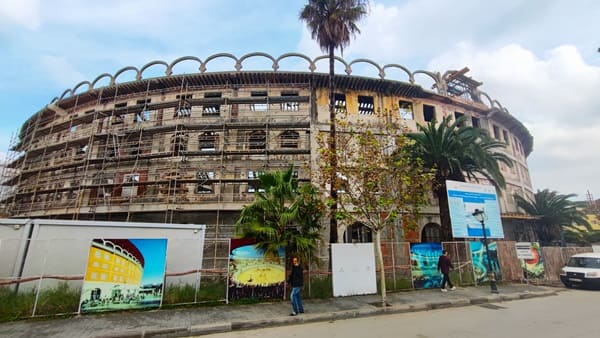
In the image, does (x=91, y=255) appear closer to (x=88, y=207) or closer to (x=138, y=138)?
(x=88, y=207)

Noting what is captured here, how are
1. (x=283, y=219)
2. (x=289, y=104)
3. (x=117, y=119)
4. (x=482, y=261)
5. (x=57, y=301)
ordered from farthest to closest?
(x=117, y=119) → (x=289, y=104) → (x=482, y=261) → (x=283, y=219) → (x=57, y=301)

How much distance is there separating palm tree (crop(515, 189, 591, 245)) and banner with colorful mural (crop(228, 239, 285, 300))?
23.0 m

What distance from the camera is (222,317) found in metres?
7.59

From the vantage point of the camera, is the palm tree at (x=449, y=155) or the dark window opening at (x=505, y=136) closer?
the palm tree at (x=449, y=155)

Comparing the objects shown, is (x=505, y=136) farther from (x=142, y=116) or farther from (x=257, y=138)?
(x=142, y=116)

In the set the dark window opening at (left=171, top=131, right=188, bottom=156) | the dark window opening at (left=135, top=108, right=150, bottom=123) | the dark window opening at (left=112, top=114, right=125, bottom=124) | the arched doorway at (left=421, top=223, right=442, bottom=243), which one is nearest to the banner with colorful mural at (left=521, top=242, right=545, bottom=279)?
the arched doorway at (left=421, top=223, right=442, bottom=243)

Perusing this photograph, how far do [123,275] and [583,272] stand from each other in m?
17.9

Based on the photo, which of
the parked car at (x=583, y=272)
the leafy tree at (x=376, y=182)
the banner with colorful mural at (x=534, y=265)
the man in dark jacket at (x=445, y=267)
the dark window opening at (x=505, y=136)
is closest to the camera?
the leafy tree at (x=376, y=182)

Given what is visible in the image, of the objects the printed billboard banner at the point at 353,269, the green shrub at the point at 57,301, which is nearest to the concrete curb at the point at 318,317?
the printed billboard banner at the point at 353,269

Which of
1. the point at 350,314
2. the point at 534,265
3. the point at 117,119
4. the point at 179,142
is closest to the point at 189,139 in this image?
the point at 179,142

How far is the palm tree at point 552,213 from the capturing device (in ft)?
73.7

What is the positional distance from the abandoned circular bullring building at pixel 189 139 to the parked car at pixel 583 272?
6836 mm

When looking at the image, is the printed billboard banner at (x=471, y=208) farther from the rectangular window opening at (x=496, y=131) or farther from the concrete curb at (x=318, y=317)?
the rectangular window opening at (x=496, y=131)

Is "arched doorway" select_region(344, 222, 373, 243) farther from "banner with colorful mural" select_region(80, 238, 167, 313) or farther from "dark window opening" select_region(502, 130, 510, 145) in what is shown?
"dark window opening" select_region(502, 130, 510, 145)
